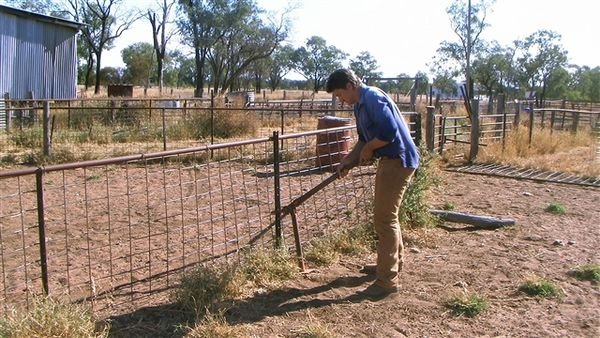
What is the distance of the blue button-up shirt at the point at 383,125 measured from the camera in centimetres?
436

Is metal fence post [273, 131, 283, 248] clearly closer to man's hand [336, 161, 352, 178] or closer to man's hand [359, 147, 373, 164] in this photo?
man's hand [336, 161, 352, 178]

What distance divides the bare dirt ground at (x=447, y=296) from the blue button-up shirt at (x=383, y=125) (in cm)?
112

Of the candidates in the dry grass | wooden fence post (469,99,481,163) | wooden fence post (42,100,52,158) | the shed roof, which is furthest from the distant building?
the dry grass

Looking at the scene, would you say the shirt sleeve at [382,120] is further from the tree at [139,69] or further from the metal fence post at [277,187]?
the tree at [139,69]

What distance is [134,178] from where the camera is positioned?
35.2ft

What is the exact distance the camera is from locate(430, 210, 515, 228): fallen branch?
22.7 ft

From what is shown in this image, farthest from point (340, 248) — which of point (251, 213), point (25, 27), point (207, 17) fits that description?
point (207, 17)

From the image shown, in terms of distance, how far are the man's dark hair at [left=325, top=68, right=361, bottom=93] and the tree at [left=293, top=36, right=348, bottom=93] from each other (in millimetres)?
95236

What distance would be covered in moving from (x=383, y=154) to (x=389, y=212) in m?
0.47

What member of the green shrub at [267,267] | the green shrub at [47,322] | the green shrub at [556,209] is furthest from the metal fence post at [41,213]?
the green shrub at [556,209]

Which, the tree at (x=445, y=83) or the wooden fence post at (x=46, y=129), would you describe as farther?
the tree at (x=445, y=83)

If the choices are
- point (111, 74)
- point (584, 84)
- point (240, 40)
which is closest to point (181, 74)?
point (111, 74)

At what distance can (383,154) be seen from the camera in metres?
4.53

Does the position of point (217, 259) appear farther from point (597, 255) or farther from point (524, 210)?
point (524, 210)
